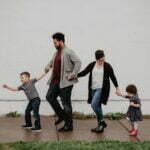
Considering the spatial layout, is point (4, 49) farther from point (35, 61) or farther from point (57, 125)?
point (57, 125)

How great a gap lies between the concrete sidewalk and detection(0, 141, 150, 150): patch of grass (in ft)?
Answer: 1.51

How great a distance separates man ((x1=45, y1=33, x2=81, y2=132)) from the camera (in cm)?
1100

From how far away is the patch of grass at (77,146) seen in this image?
31.8 ft

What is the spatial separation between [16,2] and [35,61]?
128 centimetres

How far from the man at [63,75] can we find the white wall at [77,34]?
140 centimetres

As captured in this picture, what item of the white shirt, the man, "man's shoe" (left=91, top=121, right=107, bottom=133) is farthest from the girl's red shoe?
the man

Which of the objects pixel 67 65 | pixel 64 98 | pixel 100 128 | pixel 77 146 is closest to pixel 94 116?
pixel 100 128

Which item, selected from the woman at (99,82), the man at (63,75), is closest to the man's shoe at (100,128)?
the woman at (99,82)

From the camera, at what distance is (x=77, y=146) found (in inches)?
385

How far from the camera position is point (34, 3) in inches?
493

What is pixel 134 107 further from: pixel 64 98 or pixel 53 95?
pixel 53 95

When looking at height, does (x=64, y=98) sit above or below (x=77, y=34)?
below

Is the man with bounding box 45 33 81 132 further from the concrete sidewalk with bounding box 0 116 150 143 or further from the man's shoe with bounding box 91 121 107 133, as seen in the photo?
the man's shoe with bounding box 91 121 107 133

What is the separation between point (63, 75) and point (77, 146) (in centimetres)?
174
